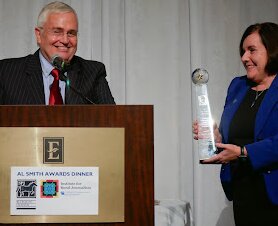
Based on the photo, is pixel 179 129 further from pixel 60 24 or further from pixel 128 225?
pixel 128 225

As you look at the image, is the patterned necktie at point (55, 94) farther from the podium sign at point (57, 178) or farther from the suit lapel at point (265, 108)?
the suit lapel at point (265, 108)

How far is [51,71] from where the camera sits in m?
1.68

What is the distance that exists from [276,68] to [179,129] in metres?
1.50

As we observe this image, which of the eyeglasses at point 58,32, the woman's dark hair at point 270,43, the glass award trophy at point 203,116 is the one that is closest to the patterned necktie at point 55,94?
the eyeglasses at point 58,32

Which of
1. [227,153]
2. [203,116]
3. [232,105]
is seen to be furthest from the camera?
[232,105]

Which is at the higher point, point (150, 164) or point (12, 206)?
point (150, 164)

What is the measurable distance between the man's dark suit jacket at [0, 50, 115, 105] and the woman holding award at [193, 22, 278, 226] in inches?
17.8

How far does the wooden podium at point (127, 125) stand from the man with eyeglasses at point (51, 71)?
0.25m

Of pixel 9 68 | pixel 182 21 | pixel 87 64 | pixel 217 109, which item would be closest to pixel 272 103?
pixel 87 64

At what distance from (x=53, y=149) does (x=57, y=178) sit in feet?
0.26

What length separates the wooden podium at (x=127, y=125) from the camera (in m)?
1.17

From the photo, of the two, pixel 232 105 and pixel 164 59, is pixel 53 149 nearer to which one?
pixel 232 105

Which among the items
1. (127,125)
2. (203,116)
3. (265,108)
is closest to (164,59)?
(265,108)

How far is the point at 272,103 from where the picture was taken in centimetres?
188
